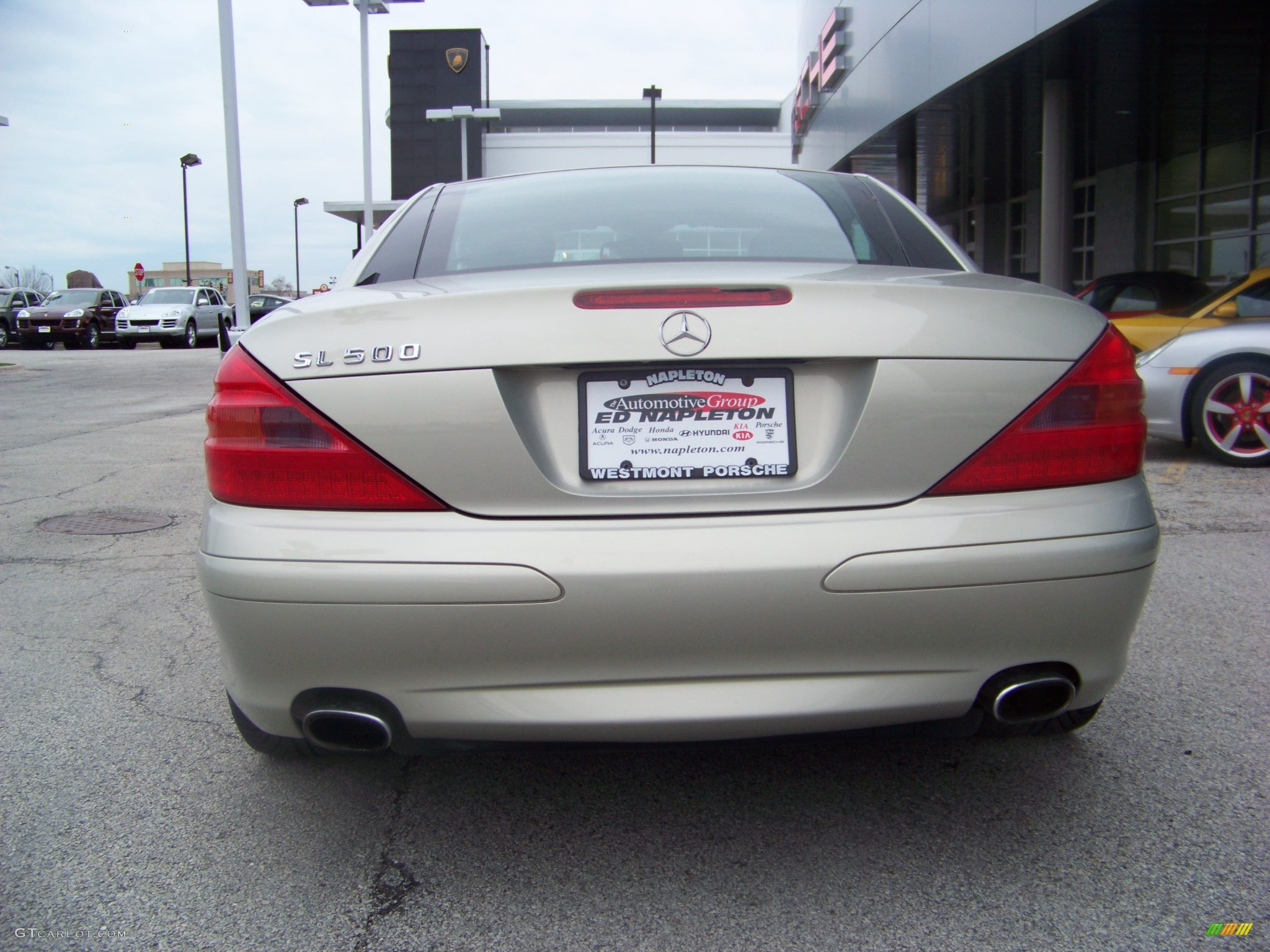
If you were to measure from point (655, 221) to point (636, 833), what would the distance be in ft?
5.08

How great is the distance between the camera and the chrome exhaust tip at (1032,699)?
206 cm

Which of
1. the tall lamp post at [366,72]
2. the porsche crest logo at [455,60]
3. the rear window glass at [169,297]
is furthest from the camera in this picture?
the porsche crest logo at [455,60]

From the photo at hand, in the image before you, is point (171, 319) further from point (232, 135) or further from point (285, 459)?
point (285, 459)

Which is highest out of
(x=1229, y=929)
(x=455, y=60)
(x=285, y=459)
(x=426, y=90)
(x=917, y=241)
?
(x=455, y=60)

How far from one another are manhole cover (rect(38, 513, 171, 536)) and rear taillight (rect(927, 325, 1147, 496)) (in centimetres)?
494

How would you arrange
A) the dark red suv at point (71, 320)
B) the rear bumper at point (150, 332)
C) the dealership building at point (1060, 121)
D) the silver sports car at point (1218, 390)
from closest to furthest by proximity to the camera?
the silver sports car at point (1218, 390)
the dealership building at point (1060, 121)
the rear bumper at point (150, 332)
the dark red suv at point (71, 320)

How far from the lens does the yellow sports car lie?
25.6 ft

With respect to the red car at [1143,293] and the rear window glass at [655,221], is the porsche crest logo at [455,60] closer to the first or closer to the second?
the red car at [1143,293]

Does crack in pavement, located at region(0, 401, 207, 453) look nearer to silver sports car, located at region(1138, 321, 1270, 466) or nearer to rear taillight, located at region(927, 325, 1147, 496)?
silver sports car, located at region(1138, 321, 1270, 466)

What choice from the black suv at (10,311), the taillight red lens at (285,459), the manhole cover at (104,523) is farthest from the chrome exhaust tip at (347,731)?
the black suv at (10,311)

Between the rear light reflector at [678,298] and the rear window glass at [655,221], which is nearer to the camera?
the rear light reflector at [678,298]

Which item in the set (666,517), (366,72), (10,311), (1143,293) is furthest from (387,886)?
(10,311)

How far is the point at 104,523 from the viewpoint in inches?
234

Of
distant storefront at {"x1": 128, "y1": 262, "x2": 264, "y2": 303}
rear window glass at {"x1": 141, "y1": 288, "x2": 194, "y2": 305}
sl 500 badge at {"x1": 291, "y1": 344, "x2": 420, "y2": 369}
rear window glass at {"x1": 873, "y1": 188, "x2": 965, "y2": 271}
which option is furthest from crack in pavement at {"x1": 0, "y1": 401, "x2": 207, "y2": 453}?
distant storefront at {"x1": 128, "y1": 262, "x2": 264, "y2": 303}
